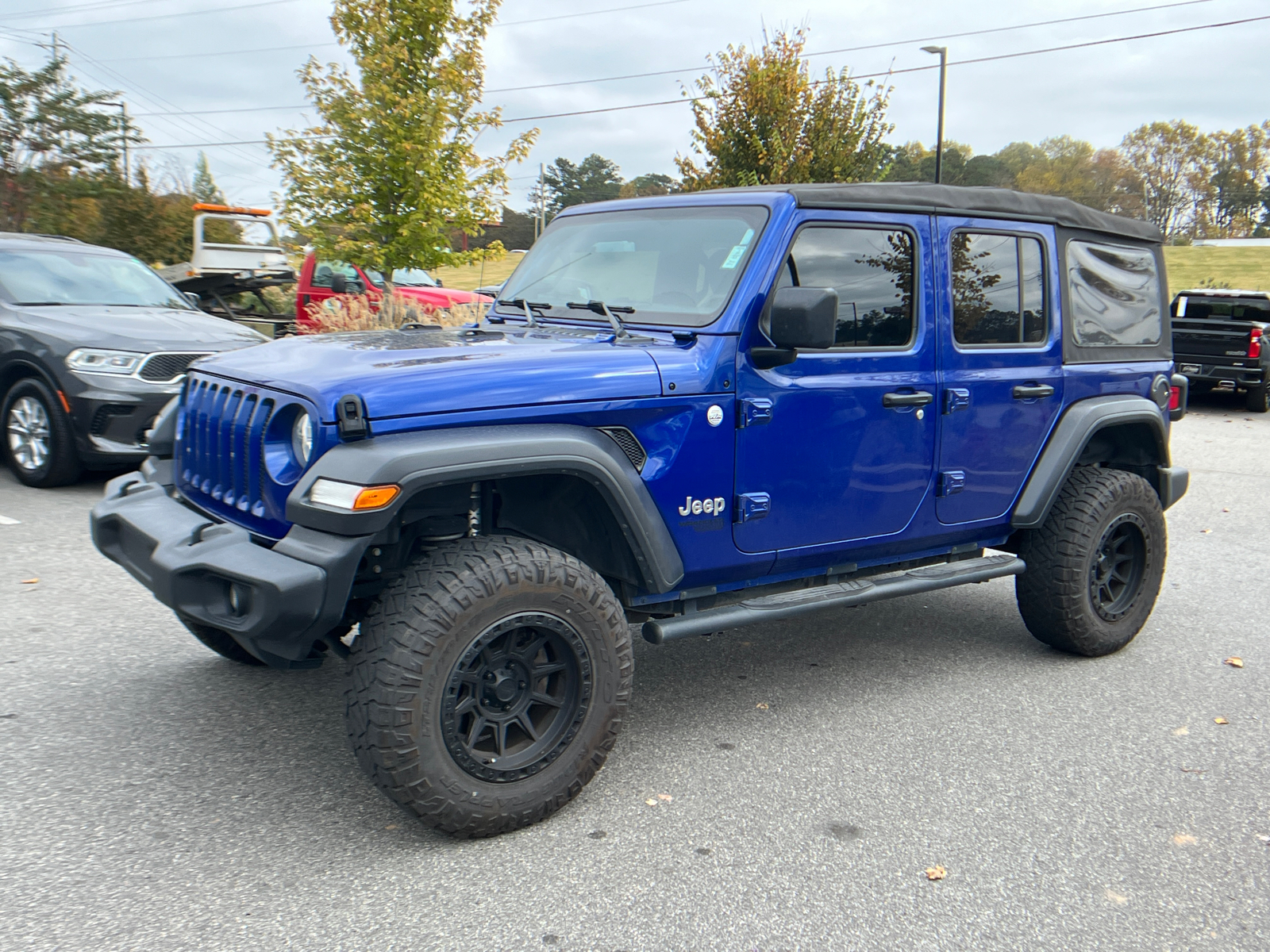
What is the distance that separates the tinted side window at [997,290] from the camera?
4074 millimetres

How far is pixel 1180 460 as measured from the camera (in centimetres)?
1078

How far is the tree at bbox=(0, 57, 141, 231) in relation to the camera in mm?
23766

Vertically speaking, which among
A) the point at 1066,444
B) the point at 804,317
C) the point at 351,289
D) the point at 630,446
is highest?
the point at 351,289

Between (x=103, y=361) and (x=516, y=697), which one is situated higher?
(x=103, y=361)

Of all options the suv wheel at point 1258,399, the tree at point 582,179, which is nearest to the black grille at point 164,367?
the suv wheel at point 1258,399

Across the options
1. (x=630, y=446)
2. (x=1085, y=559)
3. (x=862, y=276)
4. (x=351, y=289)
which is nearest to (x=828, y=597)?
(x=630, y=446)

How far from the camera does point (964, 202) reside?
4.11 meters

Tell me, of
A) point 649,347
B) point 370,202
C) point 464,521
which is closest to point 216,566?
point 464,521

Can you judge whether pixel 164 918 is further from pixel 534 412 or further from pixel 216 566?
pixel 534 412

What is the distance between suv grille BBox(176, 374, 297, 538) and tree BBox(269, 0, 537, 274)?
30.1ft

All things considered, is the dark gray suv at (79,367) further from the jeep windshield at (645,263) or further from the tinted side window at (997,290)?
the tinted side window at (997,290)

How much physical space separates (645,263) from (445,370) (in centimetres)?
122

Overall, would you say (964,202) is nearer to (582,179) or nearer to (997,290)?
(997,290)

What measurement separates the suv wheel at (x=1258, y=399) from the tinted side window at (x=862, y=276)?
45.2 ft
